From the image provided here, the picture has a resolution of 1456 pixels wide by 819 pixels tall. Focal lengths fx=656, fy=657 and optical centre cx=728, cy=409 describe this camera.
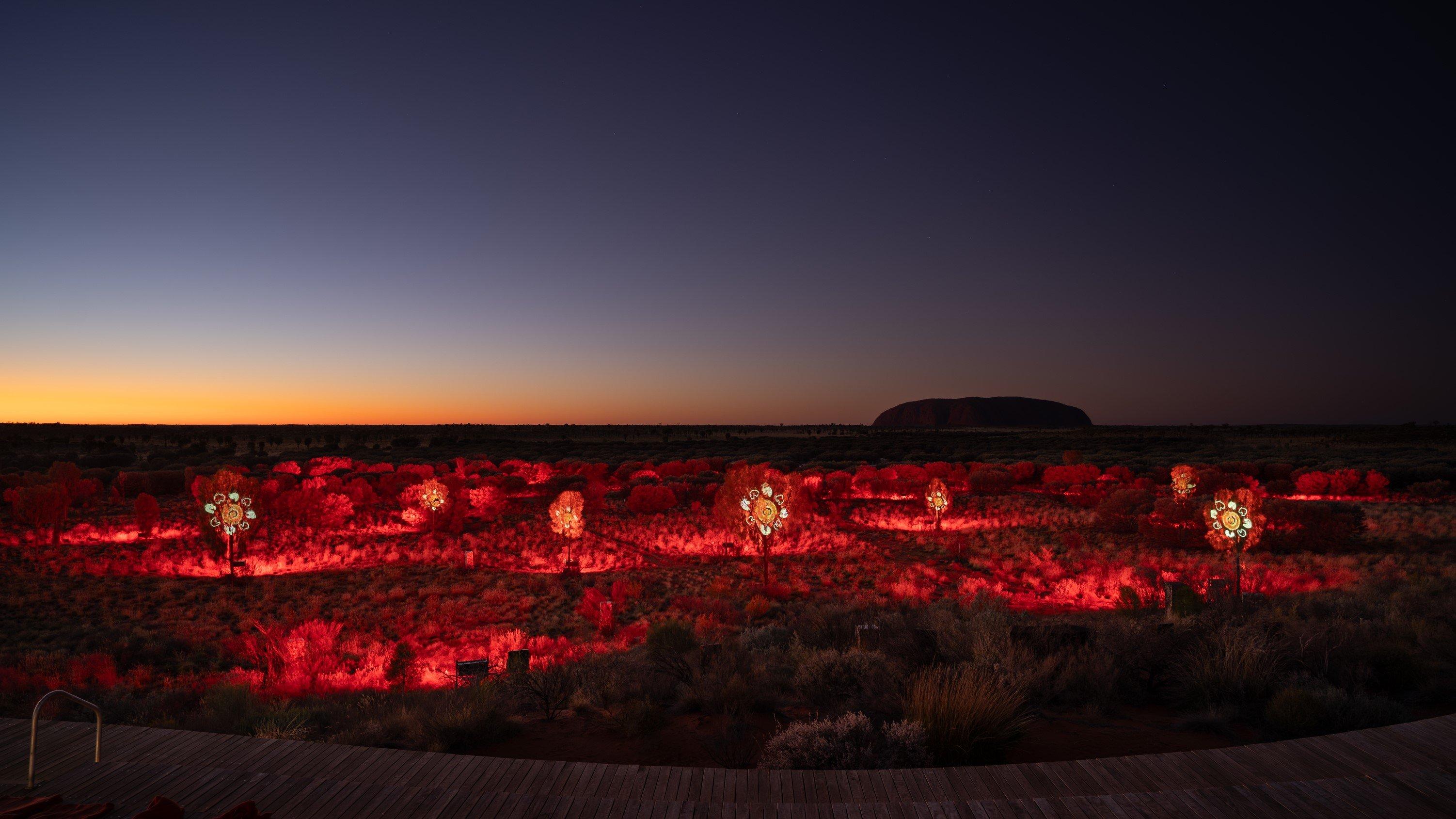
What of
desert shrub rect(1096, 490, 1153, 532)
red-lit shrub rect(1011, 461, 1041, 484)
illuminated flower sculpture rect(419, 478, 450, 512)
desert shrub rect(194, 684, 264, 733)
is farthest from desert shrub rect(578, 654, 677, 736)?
red-lit shrub rect(1011, 461, 1041, 484)

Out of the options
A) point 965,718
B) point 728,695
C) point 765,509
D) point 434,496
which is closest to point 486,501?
point 434,496

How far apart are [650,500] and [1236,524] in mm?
21655

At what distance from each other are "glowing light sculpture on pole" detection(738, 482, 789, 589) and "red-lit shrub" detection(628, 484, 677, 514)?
10635 mm

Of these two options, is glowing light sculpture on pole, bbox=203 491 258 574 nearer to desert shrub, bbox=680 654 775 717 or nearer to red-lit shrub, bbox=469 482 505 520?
red-lit shrub, bbox=469 482 505 520

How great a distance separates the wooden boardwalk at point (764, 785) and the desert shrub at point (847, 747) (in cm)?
67

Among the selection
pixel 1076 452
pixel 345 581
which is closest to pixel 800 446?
pixel 1076 452

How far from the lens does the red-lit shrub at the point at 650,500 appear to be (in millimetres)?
29594

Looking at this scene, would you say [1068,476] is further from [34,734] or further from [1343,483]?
[34,734]

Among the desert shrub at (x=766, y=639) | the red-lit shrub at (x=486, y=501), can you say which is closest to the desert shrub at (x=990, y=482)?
the red-lit shrub at (x=486, y=501)

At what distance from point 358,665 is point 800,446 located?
70957 mm

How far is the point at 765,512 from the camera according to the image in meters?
17.4

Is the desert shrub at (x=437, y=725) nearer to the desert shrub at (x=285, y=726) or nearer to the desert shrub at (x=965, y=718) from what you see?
the desert shrub at (x=285, y=726)

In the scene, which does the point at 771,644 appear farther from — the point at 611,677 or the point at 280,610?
the point at 280,610

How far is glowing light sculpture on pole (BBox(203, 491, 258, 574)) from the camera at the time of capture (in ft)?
58.9
